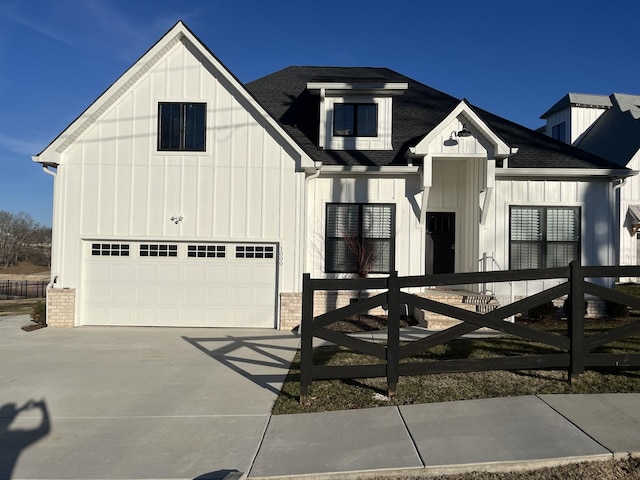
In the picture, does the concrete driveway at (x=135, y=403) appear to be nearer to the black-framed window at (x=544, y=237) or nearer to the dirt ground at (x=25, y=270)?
the black-framed window at (x=544, y=237)

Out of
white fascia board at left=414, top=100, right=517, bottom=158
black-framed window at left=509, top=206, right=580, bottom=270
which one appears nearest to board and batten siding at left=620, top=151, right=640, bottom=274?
black-framed window at left=509, top=206, right=580, bottom=270

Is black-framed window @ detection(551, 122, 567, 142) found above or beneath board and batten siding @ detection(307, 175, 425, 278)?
above

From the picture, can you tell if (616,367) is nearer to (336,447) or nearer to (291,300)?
(336,447)

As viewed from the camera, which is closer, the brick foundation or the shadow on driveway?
the shadow on driveway

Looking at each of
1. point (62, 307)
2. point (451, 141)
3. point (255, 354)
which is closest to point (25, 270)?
point (62, 307)

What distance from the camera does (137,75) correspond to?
38.1ft

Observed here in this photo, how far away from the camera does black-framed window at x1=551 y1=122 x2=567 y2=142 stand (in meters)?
28.3

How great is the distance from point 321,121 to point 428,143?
126 inches

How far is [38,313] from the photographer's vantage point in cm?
1209

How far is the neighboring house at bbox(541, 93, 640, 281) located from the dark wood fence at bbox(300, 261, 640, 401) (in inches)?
633

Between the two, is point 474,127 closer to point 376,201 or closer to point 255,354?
point 376,201

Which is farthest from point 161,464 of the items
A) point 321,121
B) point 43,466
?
point 321,121

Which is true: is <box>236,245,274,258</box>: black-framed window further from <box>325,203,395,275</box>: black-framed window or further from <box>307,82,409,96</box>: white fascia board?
<box>307,82,409,96</box>: white fascia board

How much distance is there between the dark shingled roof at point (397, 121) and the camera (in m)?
12.6
